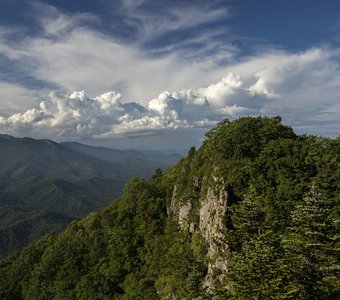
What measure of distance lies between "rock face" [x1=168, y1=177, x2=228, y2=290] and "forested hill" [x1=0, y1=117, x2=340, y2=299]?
236mm

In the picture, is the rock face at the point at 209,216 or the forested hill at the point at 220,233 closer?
the forested hill at the point at 220,233

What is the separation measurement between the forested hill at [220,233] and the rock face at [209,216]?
0.78 ft

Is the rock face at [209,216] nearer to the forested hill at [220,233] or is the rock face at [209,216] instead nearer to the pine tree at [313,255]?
the forested hill at [220,233]

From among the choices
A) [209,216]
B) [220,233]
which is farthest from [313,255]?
[209,216]

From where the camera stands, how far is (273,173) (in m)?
70.8

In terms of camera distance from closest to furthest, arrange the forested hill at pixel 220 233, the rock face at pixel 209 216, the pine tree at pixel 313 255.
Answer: the pine tree at pixel 313 255 < the forested hill at pixel 220 233 < the rock face at pixel 209 216

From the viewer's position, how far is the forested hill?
34781mm

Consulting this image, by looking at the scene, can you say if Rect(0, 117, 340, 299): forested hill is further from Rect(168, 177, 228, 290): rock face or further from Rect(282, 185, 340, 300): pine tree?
Rect(168, 177, 228, 290): rock face

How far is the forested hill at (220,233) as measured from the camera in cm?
3478

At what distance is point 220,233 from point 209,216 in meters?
6.91

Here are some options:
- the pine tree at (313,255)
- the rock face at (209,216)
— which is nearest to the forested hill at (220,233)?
the pine tree at (313,255)

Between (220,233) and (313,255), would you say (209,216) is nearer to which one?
(220,233)

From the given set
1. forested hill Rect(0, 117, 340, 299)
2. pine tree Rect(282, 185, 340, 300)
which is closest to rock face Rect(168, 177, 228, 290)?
forested hill Rect(0, 117, 340, 299)

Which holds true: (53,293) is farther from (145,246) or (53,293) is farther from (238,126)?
(238,126)
